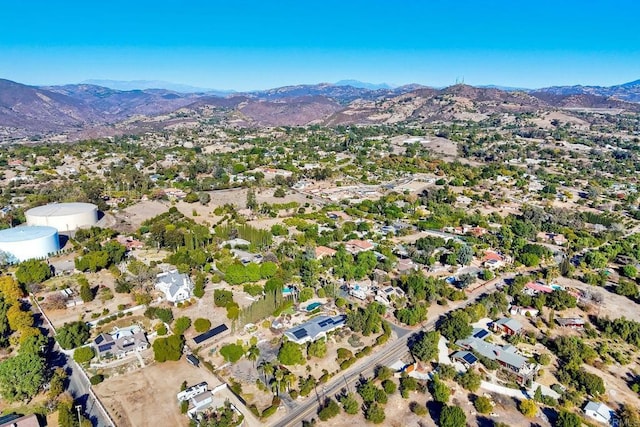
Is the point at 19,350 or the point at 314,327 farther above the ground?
the point at 19,350

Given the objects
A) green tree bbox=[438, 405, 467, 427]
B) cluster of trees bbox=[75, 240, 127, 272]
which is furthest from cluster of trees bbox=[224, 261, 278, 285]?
green tree bbox=[438, 405, 467, 427]

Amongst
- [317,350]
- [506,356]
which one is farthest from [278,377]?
[506,356]

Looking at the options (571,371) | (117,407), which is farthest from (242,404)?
(571,371)

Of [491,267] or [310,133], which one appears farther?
[310,133]

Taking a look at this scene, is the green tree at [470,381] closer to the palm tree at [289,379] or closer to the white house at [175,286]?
the palm tree at [289,379]

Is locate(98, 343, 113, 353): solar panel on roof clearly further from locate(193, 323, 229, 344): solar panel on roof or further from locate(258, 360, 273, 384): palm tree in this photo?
locate(258, 360, 273, 384): palm tree

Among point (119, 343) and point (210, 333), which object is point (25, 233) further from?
point (210, 333)

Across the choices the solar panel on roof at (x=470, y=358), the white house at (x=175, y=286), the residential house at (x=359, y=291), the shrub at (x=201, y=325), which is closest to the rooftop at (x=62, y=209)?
the white house at (x=175, y=286)

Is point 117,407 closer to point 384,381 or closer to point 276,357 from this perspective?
point 276,357
